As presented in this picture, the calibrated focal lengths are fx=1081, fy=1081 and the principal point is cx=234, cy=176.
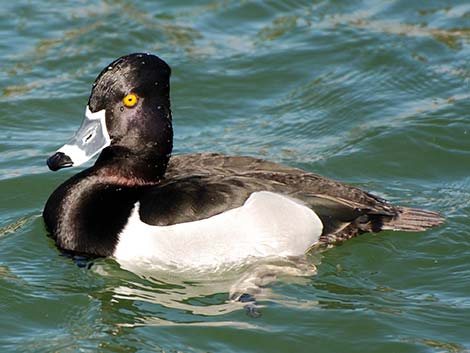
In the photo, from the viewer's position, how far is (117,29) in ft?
37.7

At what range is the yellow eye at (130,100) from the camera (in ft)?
23.5

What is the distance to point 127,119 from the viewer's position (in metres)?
7.21

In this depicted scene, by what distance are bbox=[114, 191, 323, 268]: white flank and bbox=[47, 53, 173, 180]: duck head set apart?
0.47 m

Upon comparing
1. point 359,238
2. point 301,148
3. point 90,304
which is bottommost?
point 90,304

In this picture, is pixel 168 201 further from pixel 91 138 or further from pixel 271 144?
pixel 271 144

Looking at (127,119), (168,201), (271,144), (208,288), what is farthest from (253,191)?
(271,144)

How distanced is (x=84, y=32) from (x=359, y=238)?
501 cm

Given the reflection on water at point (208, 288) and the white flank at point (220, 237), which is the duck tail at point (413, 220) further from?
the white flank at point (220, 237)

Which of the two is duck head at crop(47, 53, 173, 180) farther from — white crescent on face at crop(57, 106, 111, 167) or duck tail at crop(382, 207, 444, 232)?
duck tail at crop(382, 207, 444, 232)

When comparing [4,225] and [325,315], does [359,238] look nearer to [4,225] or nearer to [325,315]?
[325,315]

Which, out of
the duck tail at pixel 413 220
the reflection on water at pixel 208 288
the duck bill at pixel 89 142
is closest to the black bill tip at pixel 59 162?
the duck bill at pixel 89 142

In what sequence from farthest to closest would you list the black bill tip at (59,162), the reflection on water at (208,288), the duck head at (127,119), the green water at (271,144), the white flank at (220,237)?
the black bill tip at (59,162) < the duck head at (127,119) < the white flank at (220,237) < the reflection on water at (208,288) < the green water at (271,144)

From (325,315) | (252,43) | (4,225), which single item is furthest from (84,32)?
(325,315)

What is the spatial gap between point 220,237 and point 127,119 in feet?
3.39
